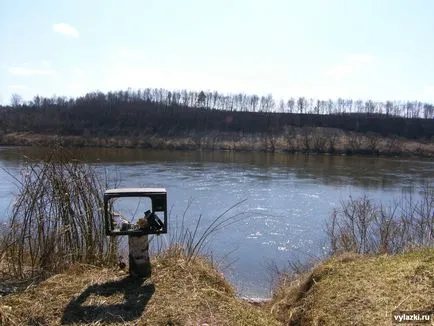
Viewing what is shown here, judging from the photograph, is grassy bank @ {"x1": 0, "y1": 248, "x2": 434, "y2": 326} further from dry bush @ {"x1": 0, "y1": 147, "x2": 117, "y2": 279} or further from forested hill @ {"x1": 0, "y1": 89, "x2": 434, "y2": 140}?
forested hill @ {"x1": 0, "y1": 89, "x2": 434, "y2": 140}

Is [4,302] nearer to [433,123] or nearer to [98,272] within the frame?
[98,272]

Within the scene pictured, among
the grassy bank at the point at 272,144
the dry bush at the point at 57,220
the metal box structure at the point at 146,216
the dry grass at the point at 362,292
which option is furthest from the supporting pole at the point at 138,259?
the grassy bank at the point at 272,144

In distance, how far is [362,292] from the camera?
373cm

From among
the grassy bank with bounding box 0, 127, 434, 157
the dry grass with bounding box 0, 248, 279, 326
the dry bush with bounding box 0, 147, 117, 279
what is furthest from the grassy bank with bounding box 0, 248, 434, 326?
the grassy bank with bounding box 0, 127, 434, 157

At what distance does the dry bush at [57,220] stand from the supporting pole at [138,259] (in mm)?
1089

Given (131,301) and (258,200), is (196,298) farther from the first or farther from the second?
(258,200)

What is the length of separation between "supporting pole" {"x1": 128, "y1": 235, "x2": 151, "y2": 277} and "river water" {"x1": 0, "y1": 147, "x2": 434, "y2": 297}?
8.91 feet

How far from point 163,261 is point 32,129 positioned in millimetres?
76142

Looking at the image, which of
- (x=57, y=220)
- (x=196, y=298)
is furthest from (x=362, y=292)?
(x=57, y=220)

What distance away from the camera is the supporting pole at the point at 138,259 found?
157 inches

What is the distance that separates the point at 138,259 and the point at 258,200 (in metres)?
17.8

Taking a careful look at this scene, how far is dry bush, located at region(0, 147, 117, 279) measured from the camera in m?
5.14

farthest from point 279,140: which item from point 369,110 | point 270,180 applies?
point 369,110

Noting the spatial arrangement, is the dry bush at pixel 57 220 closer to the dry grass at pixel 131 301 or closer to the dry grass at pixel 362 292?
the dry grass at pixel 131 301
